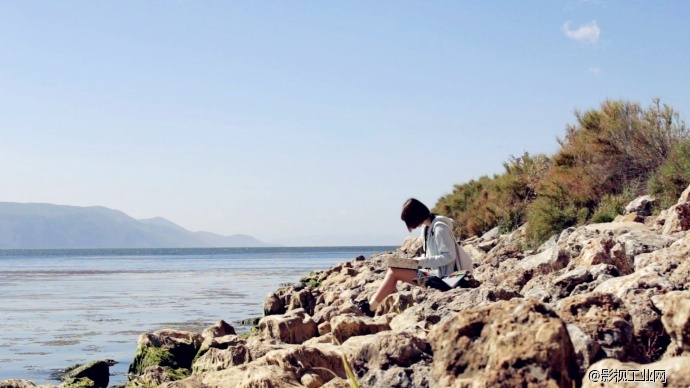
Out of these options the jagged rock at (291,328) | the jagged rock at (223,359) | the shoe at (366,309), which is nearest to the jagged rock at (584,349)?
the jagged rock at (223,359)

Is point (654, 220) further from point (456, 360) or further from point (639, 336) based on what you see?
point (456, 360)

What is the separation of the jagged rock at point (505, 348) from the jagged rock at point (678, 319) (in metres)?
0.86

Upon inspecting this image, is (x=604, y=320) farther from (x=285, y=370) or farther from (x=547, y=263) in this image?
(x=547, y=263)

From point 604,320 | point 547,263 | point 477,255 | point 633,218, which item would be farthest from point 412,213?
point 477,255

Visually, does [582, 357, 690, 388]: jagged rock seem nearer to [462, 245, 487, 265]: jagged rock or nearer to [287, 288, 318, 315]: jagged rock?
[287, 288, 318, 315]: jagged rock

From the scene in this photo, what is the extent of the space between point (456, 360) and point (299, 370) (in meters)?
1.78

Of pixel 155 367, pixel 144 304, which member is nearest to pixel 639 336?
pixel 155 367

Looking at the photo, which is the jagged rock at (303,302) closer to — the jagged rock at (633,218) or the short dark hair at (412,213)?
the jagged rock at (633,218)

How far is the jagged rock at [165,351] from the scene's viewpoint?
8531mm

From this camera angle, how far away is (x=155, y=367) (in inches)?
297

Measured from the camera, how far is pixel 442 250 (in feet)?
28.7

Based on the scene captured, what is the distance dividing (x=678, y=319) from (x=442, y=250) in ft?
14.2

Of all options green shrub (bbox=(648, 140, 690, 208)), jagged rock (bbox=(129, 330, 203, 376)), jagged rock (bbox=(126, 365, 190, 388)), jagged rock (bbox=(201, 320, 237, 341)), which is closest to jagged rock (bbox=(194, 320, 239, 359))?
jagged rock (bbox=(201, 320, 237, 341))

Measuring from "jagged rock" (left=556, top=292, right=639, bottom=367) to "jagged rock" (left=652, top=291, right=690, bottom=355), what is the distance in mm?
222
